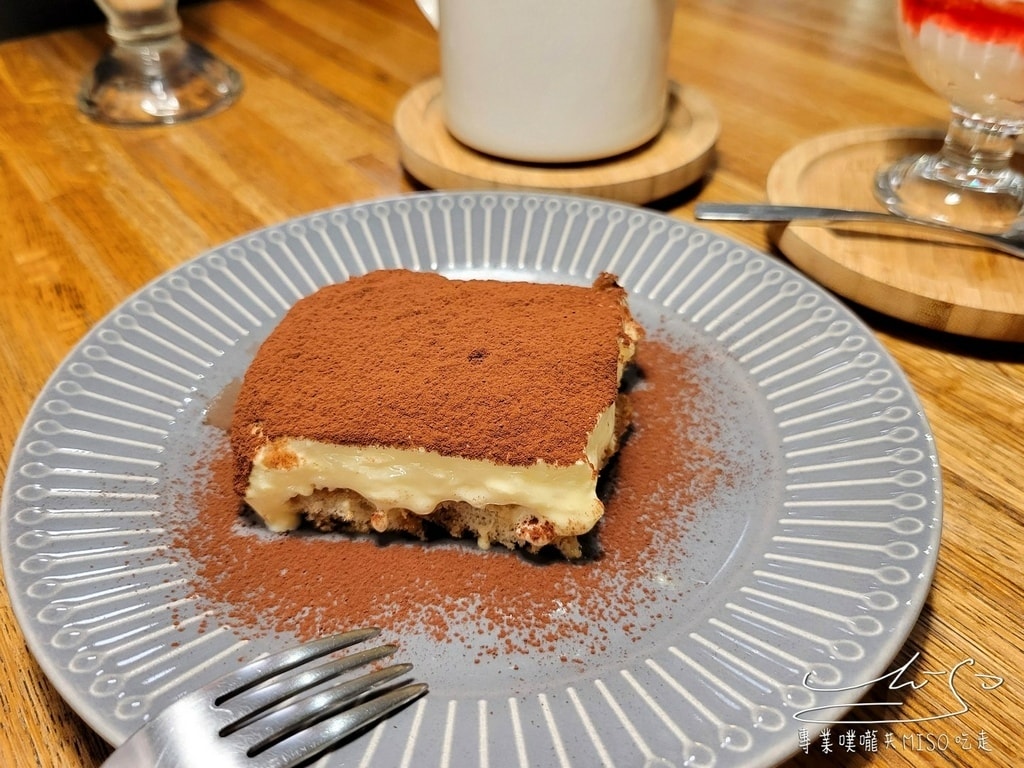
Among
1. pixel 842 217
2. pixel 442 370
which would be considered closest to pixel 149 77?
pixel 442 370

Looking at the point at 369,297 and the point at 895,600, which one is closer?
the point at 895,600

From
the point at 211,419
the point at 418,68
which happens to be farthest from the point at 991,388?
the point at 418,68

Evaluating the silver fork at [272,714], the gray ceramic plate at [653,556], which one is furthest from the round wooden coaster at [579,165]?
the silver fork at [272,714]

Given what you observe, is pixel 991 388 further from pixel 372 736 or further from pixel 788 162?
pixel 372 736

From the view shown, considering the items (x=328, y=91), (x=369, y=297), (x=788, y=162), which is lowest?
(x=328, y=91)

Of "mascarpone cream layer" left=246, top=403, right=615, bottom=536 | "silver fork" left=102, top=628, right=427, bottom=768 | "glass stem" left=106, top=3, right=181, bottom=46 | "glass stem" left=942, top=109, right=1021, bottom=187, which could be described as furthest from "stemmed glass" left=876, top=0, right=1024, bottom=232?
"glass stem" left=106, top=3, right=181, bottom=46

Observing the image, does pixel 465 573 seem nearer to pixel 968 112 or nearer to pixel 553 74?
pixel 553 74
